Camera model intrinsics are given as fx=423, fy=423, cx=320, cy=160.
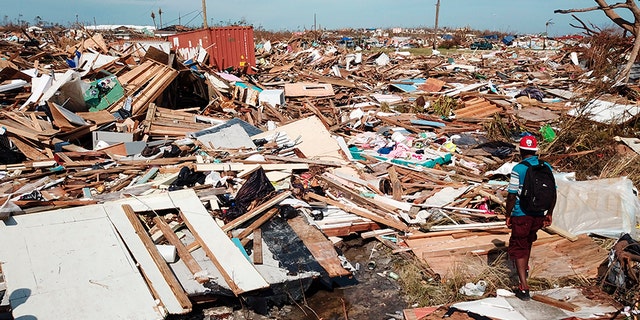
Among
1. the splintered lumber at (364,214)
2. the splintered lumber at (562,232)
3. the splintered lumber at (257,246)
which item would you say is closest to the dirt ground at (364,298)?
the splintered lumber at (364,214)

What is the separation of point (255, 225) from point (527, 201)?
320 cm

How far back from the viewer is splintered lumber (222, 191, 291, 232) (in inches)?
210

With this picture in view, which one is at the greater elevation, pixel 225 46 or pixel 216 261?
pixel 225 46

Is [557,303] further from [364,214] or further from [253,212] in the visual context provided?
[253,212]

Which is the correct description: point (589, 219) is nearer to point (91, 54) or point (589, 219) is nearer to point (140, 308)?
point (140, 308)

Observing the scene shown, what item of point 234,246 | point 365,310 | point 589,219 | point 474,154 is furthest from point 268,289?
point 474,154

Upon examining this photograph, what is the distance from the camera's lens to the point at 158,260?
4.43m

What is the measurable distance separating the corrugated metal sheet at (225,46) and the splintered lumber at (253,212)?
11.6 m

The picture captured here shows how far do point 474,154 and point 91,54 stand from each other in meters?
11.5

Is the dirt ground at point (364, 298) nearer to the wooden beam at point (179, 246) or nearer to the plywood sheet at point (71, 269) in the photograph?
the wooden beam at point (179, 246)

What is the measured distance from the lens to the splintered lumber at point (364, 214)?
584 centimetres

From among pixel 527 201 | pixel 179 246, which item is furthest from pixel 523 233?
pixel 179 246

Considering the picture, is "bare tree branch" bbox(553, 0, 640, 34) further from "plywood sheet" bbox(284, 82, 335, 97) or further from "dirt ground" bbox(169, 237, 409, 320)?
"plywood sheet" bbox(284, 82, 335, 97)

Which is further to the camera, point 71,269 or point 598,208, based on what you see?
point 598,208
